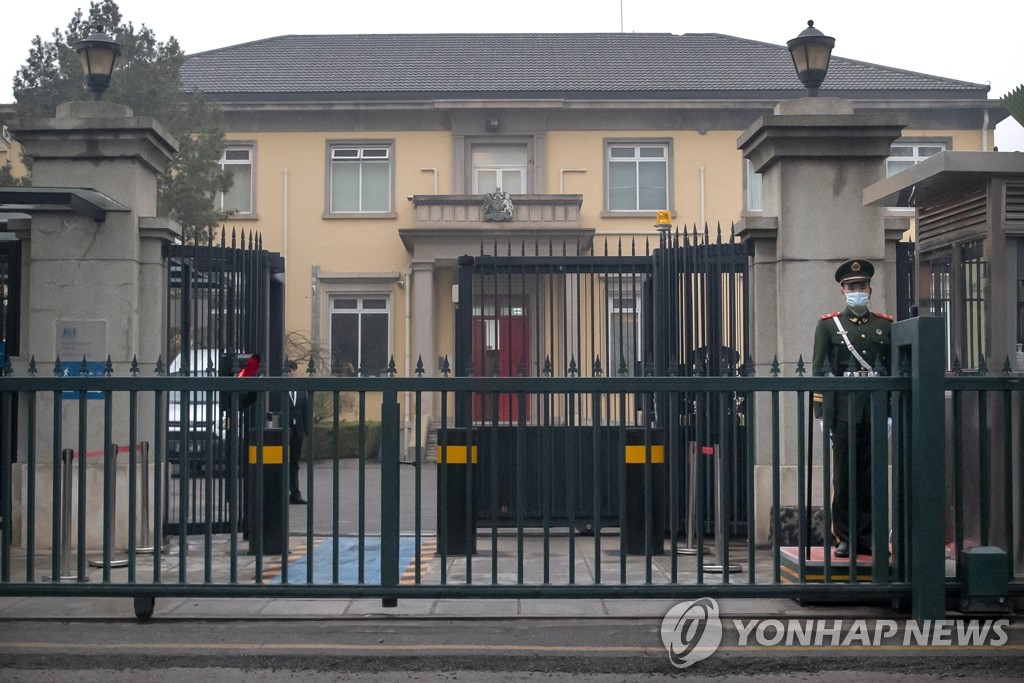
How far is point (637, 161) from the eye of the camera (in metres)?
28.1

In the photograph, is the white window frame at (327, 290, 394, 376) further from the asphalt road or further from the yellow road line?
the yellow road line

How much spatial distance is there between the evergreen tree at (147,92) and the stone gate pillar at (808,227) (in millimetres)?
12753

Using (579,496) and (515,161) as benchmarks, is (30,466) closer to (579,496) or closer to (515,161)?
(579,496)

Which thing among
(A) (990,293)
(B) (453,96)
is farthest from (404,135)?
(A) (990,293)

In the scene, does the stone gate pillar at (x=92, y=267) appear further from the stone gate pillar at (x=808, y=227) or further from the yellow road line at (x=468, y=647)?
the stone gate pillar at (x=808, y=227)

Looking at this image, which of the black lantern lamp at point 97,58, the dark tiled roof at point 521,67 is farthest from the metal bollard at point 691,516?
the dark tiled roof at point 521,67

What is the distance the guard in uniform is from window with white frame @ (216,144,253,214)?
834 inches

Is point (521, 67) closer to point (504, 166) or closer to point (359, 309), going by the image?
point (504, 166)

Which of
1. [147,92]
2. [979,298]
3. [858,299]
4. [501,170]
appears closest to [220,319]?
[858,299]

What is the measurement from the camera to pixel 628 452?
10.3m

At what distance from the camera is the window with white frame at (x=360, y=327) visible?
27.8 metres

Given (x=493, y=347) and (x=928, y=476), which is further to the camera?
(x=493, y=347)

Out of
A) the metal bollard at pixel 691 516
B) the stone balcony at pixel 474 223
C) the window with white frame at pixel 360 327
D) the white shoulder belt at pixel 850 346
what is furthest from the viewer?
the window with white frame at pixel 360 327

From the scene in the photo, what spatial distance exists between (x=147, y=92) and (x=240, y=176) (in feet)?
20.7
